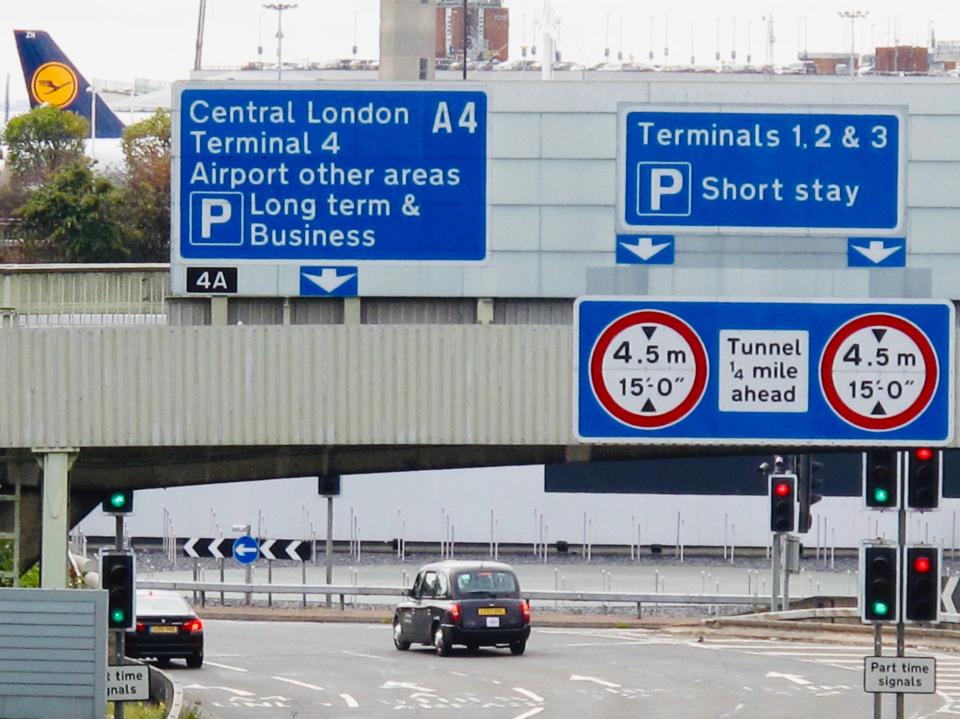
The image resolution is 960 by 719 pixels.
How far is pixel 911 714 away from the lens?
26.9 meters

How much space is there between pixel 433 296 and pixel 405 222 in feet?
4.00

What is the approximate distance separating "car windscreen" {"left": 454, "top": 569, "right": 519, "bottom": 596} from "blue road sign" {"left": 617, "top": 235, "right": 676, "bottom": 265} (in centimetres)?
1577

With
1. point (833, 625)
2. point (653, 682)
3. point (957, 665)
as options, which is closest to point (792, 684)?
point (653, 682)

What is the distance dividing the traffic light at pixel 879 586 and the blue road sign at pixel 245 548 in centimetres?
2168

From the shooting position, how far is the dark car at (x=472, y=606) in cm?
Answer: 3334

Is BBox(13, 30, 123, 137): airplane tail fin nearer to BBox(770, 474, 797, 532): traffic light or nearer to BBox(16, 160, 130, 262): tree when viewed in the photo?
BBox(16, 160, 130, 262): tree

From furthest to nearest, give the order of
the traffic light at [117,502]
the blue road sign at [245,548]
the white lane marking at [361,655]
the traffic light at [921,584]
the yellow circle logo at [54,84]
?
the yellow circle logo at [54,84] < the blue road sign at [245,548] < the white lane marking at [361,655] < the traffic light at [117,502] < the traffic light at [921,584]

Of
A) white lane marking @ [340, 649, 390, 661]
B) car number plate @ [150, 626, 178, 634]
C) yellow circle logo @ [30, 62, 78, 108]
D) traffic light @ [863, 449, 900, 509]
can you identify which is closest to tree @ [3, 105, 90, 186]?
yellow circle logo @ [30, 62, 78, 108]

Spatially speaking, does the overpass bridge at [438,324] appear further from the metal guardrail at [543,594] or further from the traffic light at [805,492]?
the metal guardrail at [543,594]

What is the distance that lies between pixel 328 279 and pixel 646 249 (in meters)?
3.00

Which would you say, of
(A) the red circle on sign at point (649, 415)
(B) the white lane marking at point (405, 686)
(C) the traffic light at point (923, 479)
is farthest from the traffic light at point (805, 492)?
(A) the red circle on sign at point (649, 415)

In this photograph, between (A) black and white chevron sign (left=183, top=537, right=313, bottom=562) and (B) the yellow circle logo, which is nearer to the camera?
(A) black and white chevron sign (left=183, top=537, right=313, bottom=562)

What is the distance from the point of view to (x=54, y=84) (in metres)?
111

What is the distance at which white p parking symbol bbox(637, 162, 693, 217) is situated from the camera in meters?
18.0
